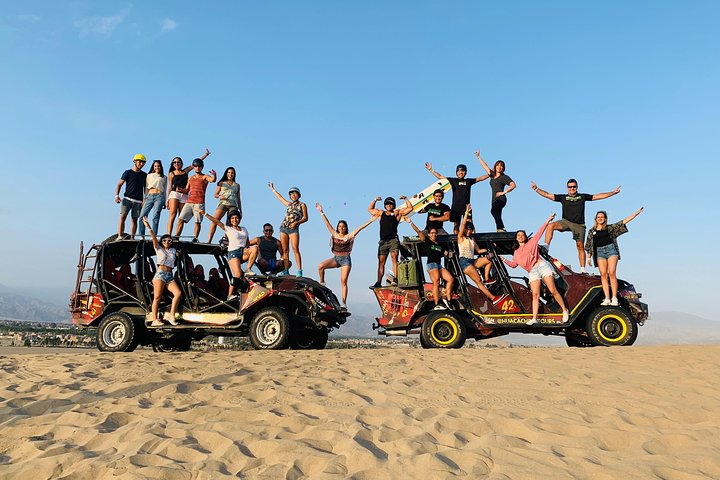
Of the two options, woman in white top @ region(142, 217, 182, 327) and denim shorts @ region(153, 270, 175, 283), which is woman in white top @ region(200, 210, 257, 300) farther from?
denim shorts @ region(153, 270, 175, 283)

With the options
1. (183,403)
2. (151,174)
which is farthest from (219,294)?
(183,403)

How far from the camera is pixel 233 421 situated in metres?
4.61

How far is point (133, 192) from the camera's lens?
1118 centimetres

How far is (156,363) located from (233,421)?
3756 mm

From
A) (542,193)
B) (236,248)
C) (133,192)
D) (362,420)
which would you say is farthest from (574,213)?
(133,192)

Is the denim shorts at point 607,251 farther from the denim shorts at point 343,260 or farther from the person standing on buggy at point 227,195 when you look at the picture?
the person standing on buggy at point 227,195

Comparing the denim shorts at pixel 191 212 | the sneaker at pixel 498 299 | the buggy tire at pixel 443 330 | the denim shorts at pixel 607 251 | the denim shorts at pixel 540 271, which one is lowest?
the buggy tire at pixel 443 330

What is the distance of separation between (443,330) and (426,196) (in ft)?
9.32

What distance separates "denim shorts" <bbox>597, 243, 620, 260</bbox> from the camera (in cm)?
974

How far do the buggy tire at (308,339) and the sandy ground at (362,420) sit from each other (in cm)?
284

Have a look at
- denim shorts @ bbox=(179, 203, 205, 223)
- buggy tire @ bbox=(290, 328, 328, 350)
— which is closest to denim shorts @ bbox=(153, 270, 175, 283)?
denim shorts @ bbox=(179, 203, 205, 223)

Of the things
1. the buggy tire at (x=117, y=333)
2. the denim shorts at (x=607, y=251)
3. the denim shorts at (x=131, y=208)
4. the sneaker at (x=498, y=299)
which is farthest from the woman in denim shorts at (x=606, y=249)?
the denim shorts at (x=131, y=208)

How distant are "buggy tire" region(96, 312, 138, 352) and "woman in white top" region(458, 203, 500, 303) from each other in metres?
6.49

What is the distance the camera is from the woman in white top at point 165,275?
32.6 feet
